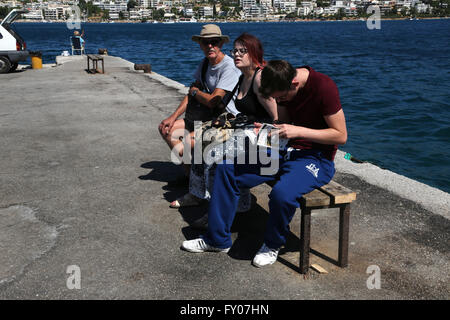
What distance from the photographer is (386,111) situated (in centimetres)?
1730

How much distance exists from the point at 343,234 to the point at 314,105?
0.95m

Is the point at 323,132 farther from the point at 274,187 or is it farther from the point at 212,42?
the point at 212,42

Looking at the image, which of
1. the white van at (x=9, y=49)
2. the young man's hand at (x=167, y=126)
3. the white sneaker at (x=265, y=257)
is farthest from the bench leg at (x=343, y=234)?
the white van at (x=9, y=49)

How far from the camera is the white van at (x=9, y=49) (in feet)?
54.2

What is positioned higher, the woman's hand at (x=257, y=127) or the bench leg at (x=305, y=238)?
the woman's hand at (x=257, y=127)

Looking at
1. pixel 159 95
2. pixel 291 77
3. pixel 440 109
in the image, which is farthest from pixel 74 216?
pixel 440 109

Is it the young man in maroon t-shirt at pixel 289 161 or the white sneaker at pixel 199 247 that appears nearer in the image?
the young man in maroon t-shirt at pixel 289 161

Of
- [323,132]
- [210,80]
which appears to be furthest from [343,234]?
[210,80]

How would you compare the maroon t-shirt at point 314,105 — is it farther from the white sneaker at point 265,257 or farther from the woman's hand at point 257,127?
the white sneaker at point 265,257

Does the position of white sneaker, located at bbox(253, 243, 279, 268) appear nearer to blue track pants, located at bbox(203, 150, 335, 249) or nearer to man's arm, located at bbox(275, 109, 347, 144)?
blue track pants, located at bbox(203, 150, 335, 249)

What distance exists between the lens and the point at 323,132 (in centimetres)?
333

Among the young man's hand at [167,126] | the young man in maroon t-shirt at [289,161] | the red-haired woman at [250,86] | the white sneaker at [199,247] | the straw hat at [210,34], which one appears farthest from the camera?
the young man's hand at [167,126]

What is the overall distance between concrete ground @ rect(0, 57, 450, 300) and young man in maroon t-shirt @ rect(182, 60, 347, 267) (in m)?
0.23
